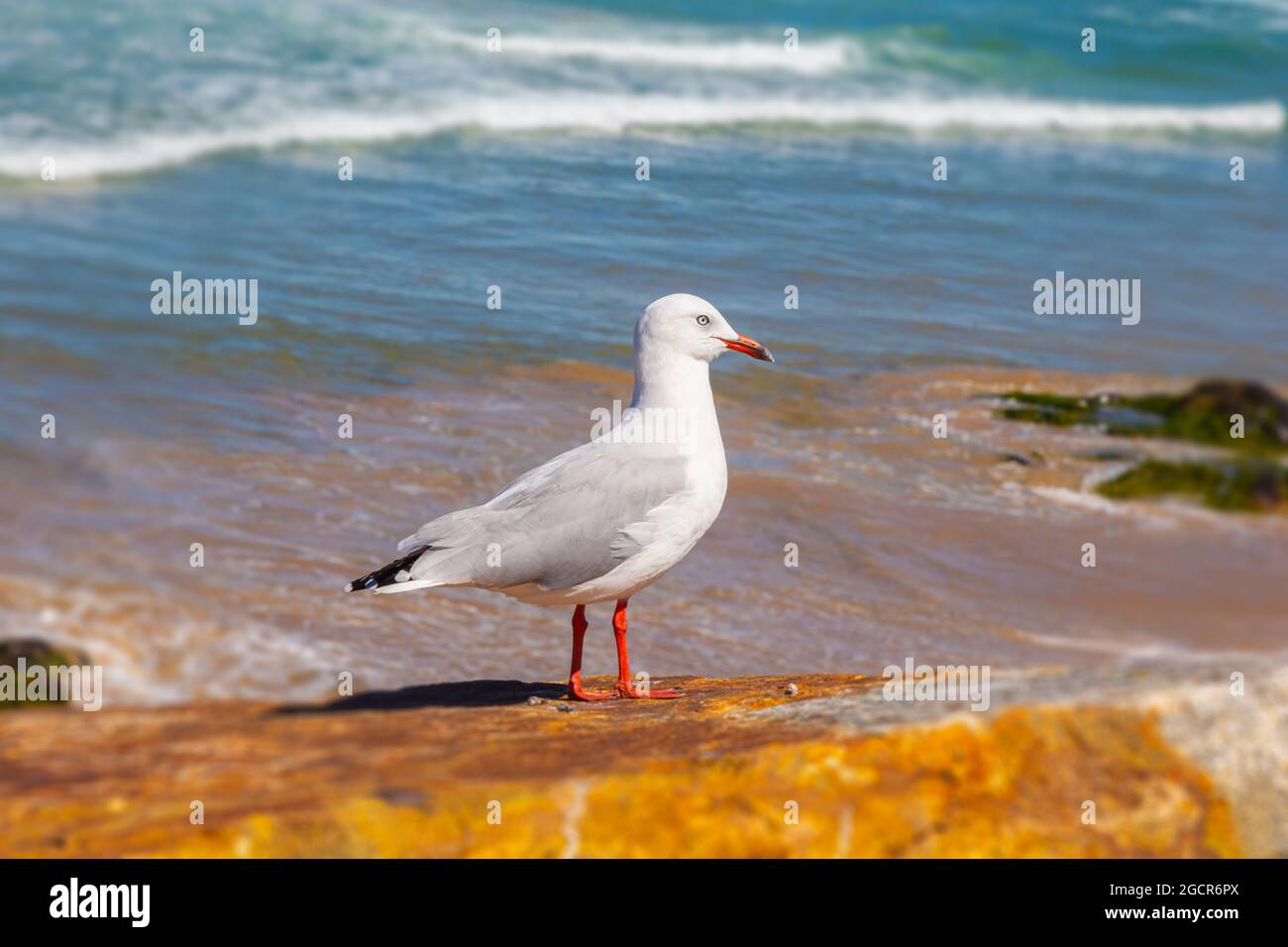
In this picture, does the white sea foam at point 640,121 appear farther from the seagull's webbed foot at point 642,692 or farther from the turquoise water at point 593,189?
the seagull's webbed foot at point 642,692

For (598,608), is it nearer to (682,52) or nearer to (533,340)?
(533,340)

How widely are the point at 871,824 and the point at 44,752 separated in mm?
2127

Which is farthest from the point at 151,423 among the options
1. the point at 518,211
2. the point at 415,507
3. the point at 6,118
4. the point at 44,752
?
the point at 6,118

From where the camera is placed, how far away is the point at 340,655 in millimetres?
5836

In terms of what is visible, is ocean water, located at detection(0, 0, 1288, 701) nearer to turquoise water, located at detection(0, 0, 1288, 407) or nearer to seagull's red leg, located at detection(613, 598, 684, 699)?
turquoise water, located at detection(0, 0, 1288, 407)

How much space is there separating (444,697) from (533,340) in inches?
186

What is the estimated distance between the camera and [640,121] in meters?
16.6

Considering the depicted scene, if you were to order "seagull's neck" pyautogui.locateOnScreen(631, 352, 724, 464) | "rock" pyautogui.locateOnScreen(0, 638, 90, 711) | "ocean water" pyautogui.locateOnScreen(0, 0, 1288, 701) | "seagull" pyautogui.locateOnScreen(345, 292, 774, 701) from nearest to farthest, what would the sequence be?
1. "seagull" pyautogui.locateOnScreen(345, 292, 774, 701)
2. "seagull's neck" pyautogui.locateOnScreen(631, 352, 724, 464)
3. "rock" pyautogui.locateOnScreen(0, 638, 90, 711)
4. "ocean water" pyautogui.locateOnScreen(0, 0, 1288, 701)

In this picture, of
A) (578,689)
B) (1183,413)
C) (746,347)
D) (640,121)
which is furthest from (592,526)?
(640,121)

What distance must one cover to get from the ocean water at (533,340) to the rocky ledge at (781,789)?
2350 mm

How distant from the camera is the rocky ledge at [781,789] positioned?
297 cm

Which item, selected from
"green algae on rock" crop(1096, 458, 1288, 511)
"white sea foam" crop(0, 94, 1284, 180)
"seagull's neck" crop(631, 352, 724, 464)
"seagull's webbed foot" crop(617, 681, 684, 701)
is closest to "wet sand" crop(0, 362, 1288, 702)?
"green algae on rock" crop(1096, 458, 1288, 511)

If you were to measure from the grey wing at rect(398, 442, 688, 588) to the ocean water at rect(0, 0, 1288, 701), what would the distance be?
4.41 feet

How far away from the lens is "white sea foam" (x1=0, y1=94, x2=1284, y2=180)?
13.1 m
